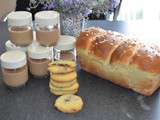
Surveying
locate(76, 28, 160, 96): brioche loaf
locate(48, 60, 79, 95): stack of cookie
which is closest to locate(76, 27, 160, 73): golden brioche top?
locate(76, 28, 160, 96): brioche loaf

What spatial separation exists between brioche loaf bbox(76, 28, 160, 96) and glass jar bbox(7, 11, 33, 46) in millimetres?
168

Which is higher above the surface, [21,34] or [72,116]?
[21,34]

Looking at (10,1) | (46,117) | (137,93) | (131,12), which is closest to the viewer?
(46,117)

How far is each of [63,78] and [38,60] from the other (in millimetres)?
132

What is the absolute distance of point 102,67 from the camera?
41.4 inches

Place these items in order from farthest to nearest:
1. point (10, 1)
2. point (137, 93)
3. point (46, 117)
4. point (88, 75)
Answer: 1. point (10, 1)
2. point (88, 75)
3. point (137, 93)
4. point (46, 117)

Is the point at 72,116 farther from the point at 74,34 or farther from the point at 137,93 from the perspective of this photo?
the point at 74,34

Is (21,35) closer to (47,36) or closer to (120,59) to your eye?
(47,36)

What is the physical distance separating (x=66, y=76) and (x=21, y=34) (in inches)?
8.5

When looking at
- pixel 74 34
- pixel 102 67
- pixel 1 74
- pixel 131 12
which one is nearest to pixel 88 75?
pixel 102 67

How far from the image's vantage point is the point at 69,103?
36.6 inches

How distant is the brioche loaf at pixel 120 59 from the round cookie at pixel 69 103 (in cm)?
15

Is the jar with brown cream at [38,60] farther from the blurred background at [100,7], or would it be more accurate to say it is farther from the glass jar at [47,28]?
the blurred background at [100,7]

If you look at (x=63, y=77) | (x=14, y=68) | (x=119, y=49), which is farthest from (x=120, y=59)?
(x=14, y=68)
